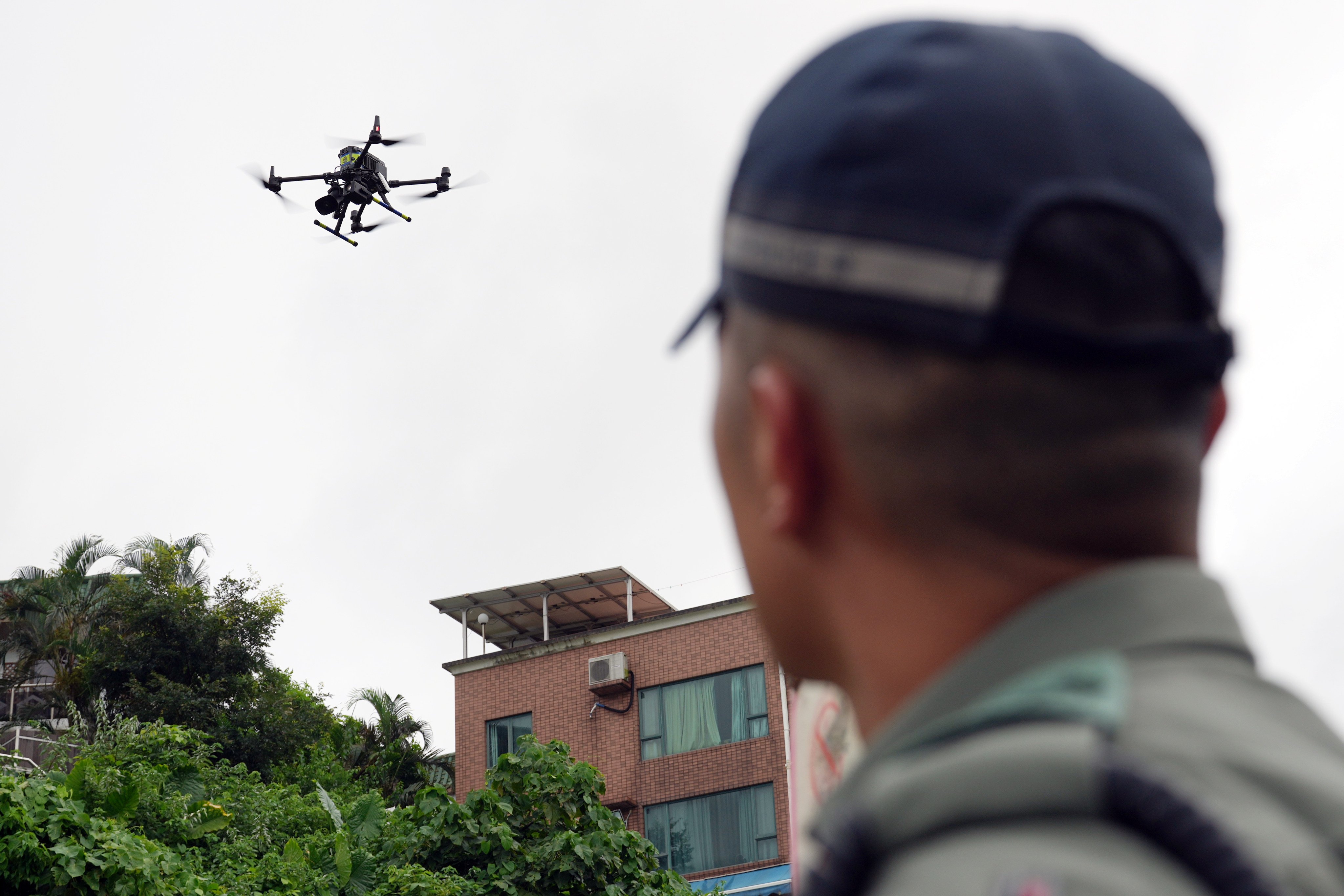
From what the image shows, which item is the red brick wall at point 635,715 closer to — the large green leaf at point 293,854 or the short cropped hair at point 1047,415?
the large green leaf at point 293,854

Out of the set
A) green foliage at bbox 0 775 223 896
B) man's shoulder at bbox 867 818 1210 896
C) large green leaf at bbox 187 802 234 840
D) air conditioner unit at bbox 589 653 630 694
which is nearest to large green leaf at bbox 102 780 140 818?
green foliage at bbox 0 775 223 896

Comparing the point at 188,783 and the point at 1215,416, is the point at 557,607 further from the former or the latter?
the point at 1215,416

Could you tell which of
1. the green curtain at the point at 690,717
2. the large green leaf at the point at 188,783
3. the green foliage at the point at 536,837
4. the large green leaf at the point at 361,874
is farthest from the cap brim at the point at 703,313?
the green curtain at the point at 690,717

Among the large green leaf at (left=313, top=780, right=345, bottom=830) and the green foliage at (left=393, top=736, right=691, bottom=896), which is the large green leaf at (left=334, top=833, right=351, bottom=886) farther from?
the large green leaf at (left=313, top=780, right=345, bottom=830)

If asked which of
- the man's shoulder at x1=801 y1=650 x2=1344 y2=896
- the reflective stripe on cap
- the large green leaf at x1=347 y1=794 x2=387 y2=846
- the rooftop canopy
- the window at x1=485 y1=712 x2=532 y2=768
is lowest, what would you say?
the man's shoulder at x1=801 y1=650 x2=1344 y2=896

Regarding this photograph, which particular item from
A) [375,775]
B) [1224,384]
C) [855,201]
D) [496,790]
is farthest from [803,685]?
[375,775]

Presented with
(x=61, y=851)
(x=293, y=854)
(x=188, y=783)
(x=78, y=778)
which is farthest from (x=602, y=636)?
(x=61, y=851)

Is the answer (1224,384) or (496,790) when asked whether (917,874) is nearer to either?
(1224,384)
